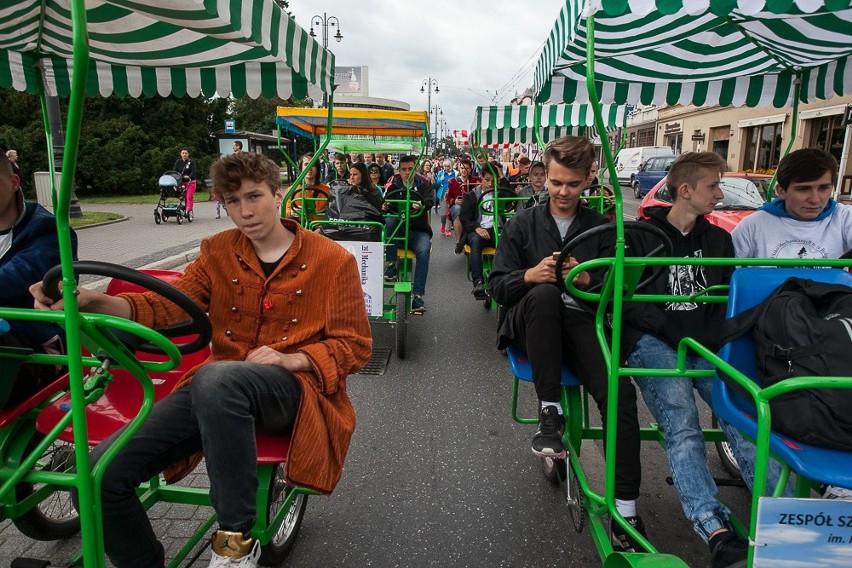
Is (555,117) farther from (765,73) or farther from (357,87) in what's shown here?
(357,87)

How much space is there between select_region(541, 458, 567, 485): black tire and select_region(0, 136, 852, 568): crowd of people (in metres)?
0.55

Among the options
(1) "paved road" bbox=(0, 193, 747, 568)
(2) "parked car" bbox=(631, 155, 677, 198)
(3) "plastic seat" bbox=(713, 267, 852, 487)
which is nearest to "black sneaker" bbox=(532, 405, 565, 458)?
(1) "paved road" bbox=(0, 193, 747, 568)

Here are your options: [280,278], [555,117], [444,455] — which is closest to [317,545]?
[444,455]

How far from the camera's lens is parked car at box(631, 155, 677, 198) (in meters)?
25.0

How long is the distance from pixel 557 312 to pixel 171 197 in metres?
15.0

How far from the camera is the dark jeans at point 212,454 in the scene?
180cm

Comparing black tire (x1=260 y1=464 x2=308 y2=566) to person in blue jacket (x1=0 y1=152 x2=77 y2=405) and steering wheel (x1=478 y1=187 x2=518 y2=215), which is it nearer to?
person in blue jacket (x1=0 y1=152 x2=77 y2=405)

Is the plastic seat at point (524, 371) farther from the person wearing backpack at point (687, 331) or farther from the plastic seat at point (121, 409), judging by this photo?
the plastic seat at point (121, 409)

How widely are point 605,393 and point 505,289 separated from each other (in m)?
0.67

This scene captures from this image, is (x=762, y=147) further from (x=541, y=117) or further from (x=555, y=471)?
(x=555, y=471)

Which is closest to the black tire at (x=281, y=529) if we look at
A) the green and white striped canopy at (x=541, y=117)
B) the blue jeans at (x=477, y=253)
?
the blue jeans at (x=477, y=253)

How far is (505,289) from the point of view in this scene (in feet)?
9.23

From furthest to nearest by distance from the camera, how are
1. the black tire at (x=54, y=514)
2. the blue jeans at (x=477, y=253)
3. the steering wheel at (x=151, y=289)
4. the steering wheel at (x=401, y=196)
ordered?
the steering wheel at (x=401, y=196)
the blue jeans at (x=477, y=253)
the black tire at (x=54, y=514)
the steering wheel at (x=151, y=289)

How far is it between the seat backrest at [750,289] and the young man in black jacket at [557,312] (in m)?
0.41
